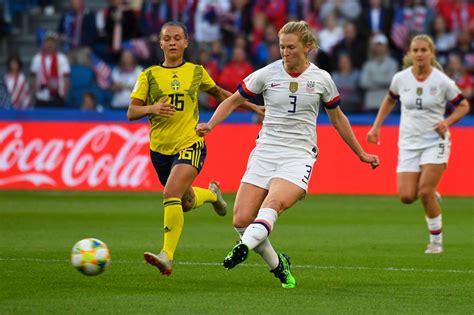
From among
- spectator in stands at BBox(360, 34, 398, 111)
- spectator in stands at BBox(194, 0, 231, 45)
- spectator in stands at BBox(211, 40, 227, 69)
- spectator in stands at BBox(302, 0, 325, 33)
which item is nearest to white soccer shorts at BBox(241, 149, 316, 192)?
spectator in stands at BBox(360, 34, 398, 111)

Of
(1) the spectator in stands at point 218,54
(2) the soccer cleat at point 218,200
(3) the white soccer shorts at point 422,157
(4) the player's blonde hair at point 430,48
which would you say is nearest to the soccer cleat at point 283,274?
(2) the soccer cleat at point 218,200

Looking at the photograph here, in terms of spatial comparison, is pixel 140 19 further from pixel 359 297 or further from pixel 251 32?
pixel 359 297

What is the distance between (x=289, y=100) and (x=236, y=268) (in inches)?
91.7

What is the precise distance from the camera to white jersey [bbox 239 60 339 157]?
10023 millimetres

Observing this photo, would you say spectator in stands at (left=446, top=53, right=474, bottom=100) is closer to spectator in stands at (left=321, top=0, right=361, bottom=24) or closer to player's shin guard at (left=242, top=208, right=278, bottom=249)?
spectator in stands at (left=321, top=0, right=361, bottom=24)

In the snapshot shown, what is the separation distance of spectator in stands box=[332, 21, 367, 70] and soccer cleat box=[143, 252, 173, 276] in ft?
48.8

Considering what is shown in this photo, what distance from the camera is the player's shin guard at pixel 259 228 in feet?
30.6

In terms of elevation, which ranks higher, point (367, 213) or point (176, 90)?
point (176, 90)

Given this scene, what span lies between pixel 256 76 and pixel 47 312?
284cm

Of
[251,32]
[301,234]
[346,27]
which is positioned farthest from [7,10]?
[301,234]

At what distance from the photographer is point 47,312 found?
857 cm

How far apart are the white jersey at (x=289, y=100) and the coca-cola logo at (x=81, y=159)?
11524mm

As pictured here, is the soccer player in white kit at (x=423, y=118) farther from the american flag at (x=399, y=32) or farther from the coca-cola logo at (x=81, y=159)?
the american flag at (x=399, y=32)

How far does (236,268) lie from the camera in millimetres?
11664
